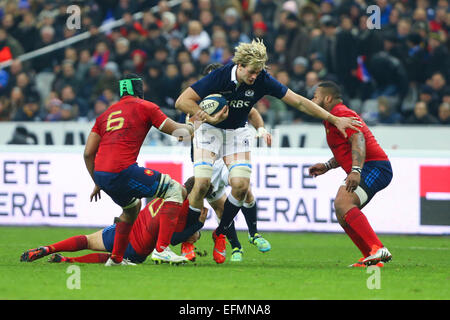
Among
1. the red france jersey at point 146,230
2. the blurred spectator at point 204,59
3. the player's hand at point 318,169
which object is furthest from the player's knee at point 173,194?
the blurred spectator at point 204,59

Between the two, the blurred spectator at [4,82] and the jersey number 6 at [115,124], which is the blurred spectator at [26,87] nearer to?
the blurred spectator at [4,82]

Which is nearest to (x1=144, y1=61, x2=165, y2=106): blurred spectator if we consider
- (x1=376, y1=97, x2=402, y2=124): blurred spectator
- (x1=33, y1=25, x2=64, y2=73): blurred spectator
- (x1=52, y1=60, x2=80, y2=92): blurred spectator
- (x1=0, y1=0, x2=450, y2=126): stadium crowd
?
(x1=0, y1=0, x2=450, y2=126): stadium crowd

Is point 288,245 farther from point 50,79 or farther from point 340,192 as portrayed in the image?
point 50,79

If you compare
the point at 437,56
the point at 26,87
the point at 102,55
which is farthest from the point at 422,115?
the point at 26,87

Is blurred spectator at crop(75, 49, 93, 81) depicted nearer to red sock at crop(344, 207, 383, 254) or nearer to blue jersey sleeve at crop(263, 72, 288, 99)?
blue jersey sleeve at crop(263, 72, 288, 99)

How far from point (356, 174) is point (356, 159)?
0.21 meters

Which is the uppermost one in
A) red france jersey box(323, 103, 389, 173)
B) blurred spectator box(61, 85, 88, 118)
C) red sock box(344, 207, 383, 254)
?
blurred spectator box(61, 85, 88, 118)

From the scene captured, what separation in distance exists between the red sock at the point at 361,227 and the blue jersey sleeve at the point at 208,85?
1.94 m

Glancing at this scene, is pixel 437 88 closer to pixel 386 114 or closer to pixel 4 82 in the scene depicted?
pixel 386 114

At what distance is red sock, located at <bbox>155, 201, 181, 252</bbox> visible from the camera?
31.9ft

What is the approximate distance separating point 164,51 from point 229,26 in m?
1.45

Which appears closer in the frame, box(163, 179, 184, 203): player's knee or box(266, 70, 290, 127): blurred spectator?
box(163, 179, 184, 203): player's knee

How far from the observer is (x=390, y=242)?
14016 millimetres
